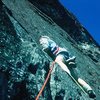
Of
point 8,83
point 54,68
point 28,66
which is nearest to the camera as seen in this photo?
point 8,83

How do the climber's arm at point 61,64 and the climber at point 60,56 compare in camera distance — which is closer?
the climber's arm at point 61,64

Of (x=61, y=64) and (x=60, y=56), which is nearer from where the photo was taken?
(x=61, y=64)

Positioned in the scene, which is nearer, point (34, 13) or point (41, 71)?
point (41, 71)

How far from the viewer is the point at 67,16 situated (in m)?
16.3

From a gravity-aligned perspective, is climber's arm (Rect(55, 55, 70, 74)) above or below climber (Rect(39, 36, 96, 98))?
below

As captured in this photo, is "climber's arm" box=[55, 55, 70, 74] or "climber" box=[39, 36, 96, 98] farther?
"climber" box=[39, 36, 96, 98]

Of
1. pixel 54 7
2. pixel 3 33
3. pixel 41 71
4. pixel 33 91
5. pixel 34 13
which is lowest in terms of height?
pixel 33 91

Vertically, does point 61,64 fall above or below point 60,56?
below

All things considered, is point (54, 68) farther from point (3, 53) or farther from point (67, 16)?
point (67, 16)

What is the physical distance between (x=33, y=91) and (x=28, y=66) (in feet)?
1.80

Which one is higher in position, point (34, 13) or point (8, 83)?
point (34, 13)

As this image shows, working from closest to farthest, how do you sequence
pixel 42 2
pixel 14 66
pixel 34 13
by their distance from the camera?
pixel 14 66 < pixel 34 13 < pixel 42 2

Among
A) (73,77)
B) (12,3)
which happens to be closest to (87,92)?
(73,77)

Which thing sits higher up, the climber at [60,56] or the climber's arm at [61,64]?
the climber at [60,56]
